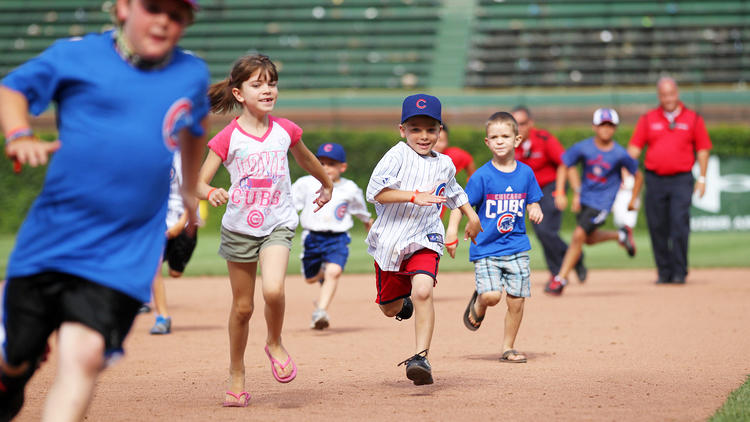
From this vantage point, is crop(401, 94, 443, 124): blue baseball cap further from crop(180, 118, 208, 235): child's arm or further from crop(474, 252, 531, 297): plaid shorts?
crop(180, 118, 208, 235): child's arm

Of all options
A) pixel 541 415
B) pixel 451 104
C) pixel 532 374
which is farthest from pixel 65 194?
pixel 451 104

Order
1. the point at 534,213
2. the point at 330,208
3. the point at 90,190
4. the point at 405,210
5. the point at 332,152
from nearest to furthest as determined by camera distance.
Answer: the point at 90,190 → the point at 405,210 → the point at 534,213 → the point at 332,152 → the point at 330,208

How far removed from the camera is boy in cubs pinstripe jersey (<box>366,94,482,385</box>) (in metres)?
6.29


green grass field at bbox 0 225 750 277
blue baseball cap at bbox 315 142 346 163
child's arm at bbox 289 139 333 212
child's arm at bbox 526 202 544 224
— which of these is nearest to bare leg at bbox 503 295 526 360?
child's arm at bbox 526 202 544 224

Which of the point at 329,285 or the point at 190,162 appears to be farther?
the point at 329,285

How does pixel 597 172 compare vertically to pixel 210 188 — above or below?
above

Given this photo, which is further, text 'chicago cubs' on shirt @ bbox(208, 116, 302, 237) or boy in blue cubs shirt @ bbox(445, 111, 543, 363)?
boy in blue cubs shirt @ bbox(445, 111, 543, 363)

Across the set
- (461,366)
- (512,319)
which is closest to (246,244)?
(461,366)

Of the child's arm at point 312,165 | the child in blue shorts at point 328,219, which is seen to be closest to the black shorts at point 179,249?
the child in blue shorts at point 328,219

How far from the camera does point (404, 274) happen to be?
6574mm

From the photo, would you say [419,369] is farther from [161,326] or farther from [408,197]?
[161,326]

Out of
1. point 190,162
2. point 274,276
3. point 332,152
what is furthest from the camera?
point 332,152

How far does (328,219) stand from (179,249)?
150 cm

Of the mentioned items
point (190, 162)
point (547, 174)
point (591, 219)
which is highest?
point (547, 174)
